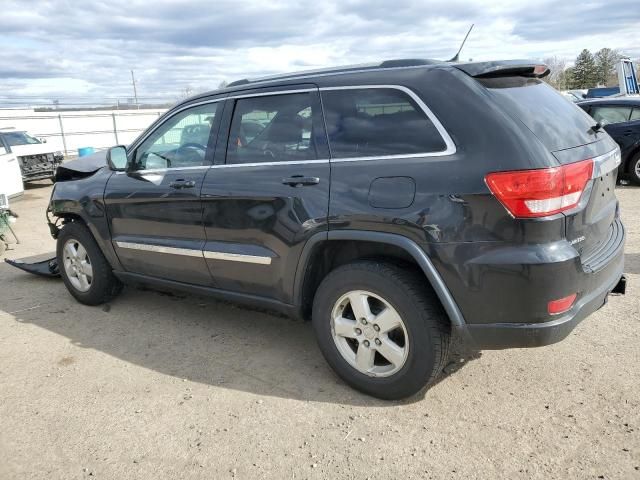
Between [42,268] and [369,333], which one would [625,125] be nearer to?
[369,333]

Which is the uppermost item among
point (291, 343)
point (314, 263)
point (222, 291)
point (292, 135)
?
point (292, 135)

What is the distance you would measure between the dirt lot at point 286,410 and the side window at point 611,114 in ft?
23.4

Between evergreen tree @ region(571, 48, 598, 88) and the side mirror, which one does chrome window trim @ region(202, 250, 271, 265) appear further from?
evergreen tree @ region(571, 48, 598, 88)

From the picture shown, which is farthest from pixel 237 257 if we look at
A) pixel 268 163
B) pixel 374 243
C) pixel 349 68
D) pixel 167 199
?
pixel 349 68

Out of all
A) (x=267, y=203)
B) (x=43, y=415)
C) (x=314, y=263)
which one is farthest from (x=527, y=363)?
(x=43, y=415)

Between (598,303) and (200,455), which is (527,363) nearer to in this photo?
(598,303)

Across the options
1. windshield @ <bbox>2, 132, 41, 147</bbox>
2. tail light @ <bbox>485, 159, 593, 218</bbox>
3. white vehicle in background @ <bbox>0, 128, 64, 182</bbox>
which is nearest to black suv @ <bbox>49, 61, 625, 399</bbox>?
tail light @ <bbox>485, 159, 593, 218</bbox>

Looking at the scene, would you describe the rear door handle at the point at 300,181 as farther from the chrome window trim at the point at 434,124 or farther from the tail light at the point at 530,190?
the tail light at the point at 530,190

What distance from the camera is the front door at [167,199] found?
392 cm

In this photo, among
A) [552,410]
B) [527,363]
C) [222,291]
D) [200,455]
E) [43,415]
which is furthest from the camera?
[222,291]

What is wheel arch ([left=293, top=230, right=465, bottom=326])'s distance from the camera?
9.20ft

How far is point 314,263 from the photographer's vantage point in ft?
11.1

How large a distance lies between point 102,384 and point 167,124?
1986 millimetres

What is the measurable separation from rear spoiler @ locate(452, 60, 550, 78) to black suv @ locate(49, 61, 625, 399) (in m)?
0.01
